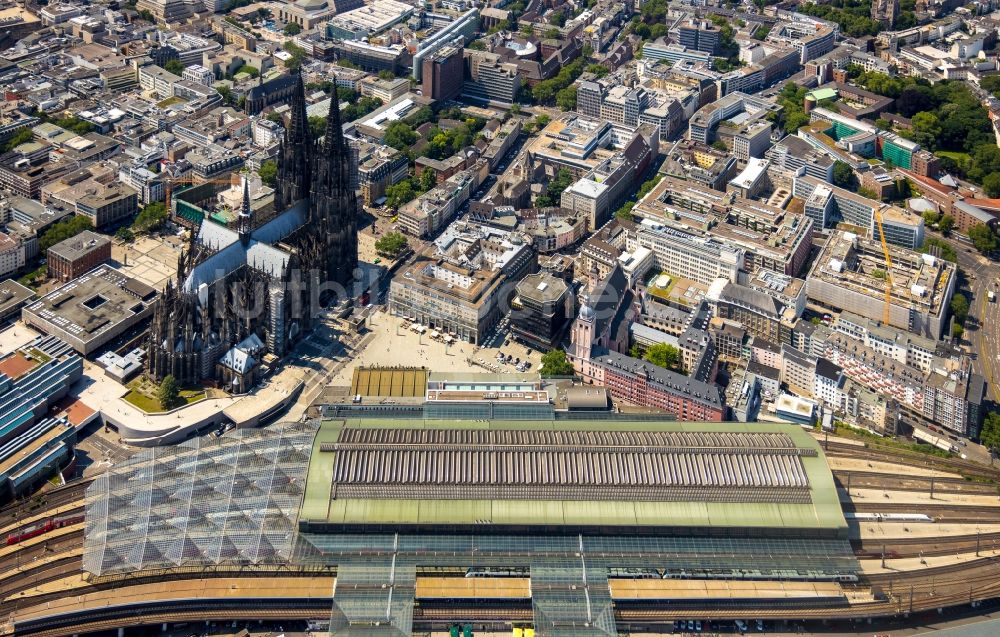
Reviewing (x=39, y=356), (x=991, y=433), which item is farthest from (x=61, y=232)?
(x=991, y=433)

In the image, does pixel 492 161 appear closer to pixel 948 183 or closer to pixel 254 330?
pixel 254 330

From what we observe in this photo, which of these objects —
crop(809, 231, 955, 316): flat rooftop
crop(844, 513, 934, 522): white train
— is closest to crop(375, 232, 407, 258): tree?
crop(809, 231, 955, 316): flat rooftop

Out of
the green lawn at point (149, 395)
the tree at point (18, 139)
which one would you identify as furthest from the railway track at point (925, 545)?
the tree at point (18, 139)

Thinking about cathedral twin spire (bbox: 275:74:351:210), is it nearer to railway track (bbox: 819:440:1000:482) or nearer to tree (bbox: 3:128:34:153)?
tree (bbox: 3:128:34:153)

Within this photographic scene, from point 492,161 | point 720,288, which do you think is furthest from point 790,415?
point 492,161

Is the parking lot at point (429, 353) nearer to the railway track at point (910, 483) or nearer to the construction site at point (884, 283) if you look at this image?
the railway track at point (910, 483)
